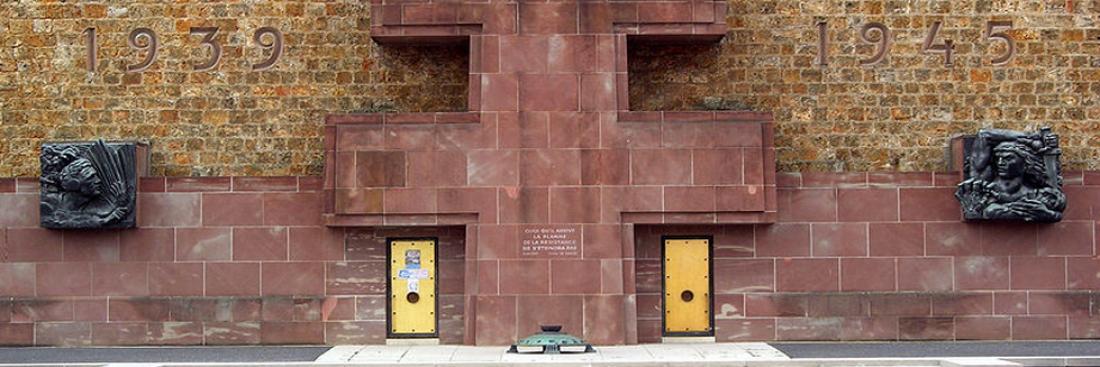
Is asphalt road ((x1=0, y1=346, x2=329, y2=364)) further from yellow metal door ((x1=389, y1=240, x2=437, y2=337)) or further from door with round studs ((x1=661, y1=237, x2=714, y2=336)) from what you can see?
door with round studs ((x1=661, y1=237, x2=714, y2=336))

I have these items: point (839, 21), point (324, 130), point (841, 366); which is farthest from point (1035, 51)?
point (324, 130)

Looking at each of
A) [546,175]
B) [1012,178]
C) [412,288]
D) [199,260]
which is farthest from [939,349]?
[199,260]

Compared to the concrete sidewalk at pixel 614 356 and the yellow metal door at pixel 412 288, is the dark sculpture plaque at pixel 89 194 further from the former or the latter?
the yellow metal door at pixel 412 288

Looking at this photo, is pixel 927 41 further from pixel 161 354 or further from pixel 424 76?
pixel 161 354

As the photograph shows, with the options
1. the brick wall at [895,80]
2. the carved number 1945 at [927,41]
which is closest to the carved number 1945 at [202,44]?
the brick wall at [895,80]

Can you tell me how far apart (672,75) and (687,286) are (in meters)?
3.06

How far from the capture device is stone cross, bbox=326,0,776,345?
19422mm

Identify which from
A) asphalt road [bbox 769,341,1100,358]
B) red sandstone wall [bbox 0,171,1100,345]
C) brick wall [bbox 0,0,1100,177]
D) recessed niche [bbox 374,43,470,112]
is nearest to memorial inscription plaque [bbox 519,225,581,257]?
red sandstone wall [bbox 0,171,1100,345]

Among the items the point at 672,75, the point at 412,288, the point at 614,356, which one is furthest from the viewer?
the point at 672,75

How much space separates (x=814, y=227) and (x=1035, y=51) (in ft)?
13.5

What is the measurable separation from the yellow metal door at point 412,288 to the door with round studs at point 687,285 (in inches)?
131

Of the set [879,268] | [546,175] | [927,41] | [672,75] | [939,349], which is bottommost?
[939,349]

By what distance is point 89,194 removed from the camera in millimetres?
19453

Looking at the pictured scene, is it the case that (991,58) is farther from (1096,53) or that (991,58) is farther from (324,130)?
(324,130)
